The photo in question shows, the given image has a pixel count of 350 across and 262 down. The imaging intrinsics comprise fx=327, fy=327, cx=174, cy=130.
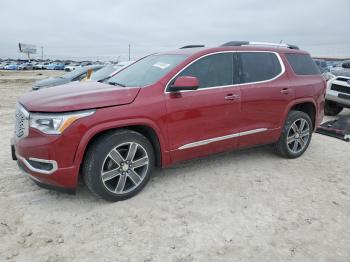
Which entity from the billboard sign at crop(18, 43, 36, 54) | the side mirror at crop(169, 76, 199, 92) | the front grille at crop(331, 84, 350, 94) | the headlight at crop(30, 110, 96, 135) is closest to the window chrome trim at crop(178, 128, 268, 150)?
the side mirror at crop(169, 76, 199, 92)

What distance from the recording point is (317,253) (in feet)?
9.46

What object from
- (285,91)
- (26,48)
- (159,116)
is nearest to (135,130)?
(159,116)

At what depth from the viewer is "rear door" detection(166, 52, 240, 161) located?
3.92 meters

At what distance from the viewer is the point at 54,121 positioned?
3.26 m

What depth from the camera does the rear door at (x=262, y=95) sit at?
15.0 feet

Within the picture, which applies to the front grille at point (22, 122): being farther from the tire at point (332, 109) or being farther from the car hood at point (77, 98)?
the tire at point (332, 109)

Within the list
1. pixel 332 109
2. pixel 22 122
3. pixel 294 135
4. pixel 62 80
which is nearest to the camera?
pixel 22 122

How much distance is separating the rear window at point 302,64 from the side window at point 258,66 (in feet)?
1.15

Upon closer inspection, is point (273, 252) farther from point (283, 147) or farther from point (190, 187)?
point (283, 147)

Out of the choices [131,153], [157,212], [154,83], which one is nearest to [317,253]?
[157,212]

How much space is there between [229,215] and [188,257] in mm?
849

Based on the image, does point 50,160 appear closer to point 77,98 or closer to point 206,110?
point 77,98

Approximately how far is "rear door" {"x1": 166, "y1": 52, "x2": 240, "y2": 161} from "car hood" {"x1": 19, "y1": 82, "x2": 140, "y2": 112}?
56cm

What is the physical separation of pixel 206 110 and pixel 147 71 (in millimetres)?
964
